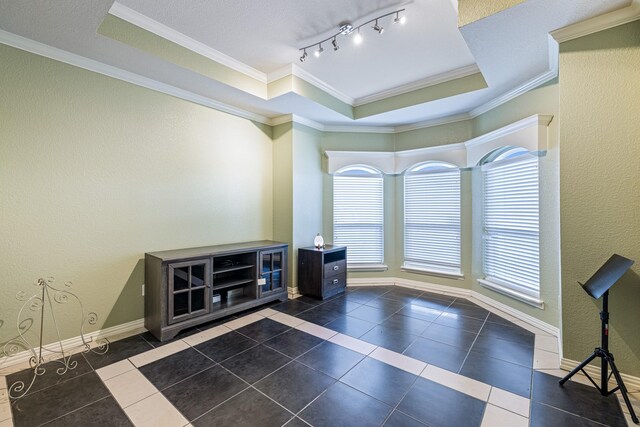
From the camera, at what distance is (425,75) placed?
3.45m

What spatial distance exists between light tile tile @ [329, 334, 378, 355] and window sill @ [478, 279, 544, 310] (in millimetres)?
1874

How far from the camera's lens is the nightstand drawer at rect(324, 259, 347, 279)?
4.10 metres

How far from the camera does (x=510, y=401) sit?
6.26 feet

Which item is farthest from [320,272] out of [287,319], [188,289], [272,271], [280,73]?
[280,73]

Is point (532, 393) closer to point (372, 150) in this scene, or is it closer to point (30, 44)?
point (372, 150)

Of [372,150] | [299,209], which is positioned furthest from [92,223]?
[372,150]

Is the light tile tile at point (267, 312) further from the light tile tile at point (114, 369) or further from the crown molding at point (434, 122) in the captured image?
the crown molding at point (434, 122)

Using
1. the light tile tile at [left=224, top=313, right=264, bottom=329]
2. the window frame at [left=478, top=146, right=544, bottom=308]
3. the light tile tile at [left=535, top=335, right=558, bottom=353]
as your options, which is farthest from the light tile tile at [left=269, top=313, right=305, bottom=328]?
the window frame at [left=478, top=146, right=544, bottom=308]

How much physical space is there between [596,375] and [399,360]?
1.43 m

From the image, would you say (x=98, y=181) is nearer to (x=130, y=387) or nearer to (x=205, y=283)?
(x=205, y=283)

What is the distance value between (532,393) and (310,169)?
11.7 feet

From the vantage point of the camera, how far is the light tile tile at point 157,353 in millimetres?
2412

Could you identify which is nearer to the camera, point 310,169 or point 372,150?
point 310,169

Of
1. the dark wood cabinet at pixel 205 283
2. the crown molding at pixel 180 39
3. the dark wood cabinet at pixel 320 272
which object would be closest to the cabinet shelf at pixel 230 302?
the dark wood cabinet at pixel 205 283
